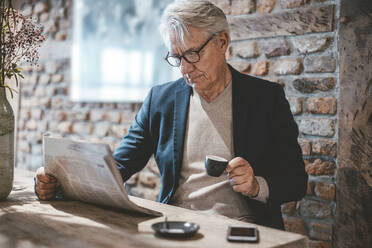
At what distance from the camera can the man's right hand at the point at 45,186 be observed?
1534 millimetres

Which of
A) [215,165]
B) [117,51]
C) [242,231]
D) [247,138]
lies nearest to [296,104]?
[247,138]

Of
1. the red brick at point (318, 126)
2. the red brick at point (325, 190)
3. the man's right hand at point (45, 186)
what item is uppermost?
the red brick at point (318, 126)

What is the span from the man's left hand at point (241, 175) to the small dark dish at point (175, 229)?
404mm

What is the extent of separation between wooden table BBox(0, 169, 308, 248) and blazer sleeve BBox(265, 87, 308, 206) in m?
0.43

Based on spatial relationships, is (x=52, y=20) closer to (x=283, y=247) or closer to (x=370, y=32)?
(x=370, y=32)

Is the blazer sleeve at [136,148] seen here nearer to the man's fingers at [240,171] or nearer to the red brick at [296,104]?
the man's fingers at [240,171]

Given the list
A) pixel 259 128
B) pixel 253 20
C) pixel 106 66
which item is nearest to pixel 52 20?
pixel 106 66

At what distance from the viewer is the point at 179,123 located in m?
1.91

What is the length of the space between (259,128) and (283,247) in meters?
0.82

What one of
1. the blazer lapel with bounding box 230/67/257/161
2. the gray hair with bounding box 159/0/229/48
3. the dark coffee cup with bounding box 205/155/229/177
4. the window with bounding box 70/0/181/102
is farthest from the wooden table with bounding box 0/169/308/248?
the window with bounding box 70/0/181/102

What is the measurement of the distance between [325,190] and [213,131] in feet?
2.44

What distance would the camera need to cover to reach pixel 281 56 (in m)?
2.33

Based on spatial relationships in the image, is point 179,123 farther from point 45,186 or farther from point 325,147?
point 325,147

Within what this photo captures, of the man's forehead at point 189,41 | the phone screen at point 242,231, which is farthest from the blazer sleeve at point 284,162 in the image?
the phone screen at point 242,231
